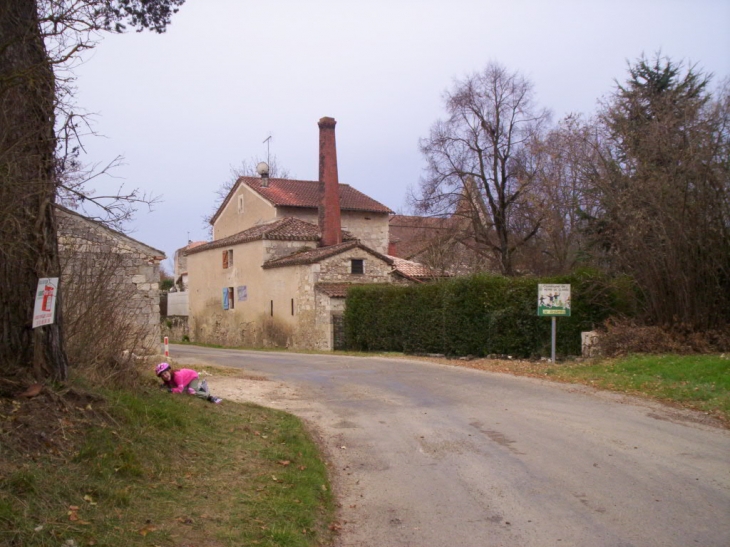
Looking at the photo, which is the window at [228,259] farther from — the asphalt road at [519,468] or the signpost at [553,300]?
the asphalt road at [519,468]

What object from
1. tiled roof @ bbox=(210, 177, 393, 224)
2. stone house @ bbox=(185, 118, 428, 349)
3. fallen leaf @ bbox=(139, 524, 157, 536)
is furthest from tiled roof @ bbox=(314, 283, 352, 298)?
fallen leaf @ bbox=(139, 524, 157, 536)

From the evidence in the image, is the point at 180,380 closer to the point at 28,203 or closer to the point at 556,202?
the point at 28,203

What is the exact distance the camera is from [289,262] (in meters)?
33.9

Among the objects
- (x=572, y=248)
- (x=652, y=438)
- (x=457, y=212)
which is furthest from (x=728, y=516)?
(x=572, y=248)

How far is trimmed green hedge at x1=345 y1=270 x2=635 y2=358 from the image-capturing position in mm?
21250

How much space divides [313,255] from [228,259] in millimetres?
Answer: 9469

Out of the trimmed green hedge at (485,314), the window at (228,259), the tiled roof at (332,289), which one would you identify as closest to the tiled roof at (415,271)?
the tiled roof at (332,289)

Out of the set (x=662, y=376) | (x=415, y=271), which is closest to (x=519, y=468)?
(x=662, y=376)

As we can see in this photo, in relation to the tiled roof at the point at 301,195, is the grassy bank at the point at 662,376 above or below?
below

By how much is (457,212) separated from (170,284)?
38562mm

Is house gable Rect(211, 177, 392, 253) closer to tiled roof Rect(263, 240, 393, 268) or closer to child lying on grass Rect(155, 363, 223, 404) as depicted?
tiled roof Rect(263, 240, 393, 268)

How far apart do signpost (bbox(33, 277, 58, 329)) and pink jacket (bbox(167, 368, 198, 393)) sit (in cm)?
348

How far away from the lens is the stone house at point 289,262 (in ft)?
109

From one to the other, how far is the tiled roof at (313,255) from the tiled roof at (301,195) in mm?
5946
